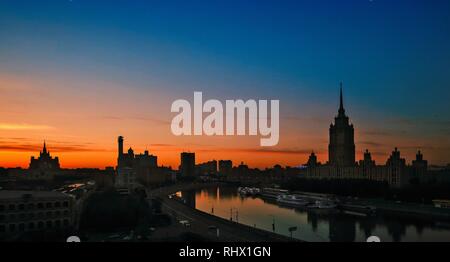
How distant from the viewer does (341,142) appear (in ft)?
105

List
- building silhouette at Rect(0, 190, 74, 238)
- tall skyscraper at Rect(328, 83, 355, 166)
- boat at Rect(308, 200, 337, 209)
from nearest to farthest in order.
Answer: building silhouette at Rect(0, 190, 74, 238), boat at Rect(308, 200, 337, 209), tall skyscraper at Rect(328, 83, 355, 166)

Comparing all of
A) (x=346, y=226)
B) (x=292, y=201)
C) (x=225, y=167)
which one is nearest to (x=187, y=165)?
(x=225, y=167)

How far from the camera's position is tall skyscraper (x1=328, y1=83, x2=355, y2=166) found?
31.2 meters

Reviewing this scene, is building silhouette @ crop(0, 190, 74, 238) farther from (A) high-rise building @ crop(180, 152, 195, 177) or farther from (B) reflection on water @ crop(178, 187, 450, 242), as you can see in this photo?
(A) high-rise building @ crop(180, 152, 195, 177)

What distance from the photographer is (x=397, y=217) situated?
1317cm

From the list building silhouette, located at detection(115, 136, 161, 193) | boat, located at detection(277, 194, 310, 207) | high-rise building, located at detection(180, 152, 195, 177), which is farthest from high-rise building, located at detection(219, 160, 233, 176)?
boat, located at detection(277, 194, 310, 207)

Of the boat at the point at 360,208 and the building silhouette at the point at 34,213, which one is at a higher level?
the building silhouette at the point at 34,213

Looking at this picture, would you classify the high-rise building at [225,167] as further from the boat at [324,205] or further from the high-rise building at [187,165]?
the boat at [324,205]

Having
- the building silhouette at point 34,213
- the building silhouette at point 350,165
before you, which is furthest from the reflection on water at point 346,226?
the building silhouette at point 350,165

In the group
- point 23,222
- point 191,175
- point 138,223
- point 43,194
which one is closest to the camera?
point 23,222

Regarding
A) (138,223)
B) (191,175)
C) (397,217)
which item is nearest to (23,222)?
(138,223)

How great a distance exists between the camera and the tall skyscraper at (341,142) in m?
31.2
